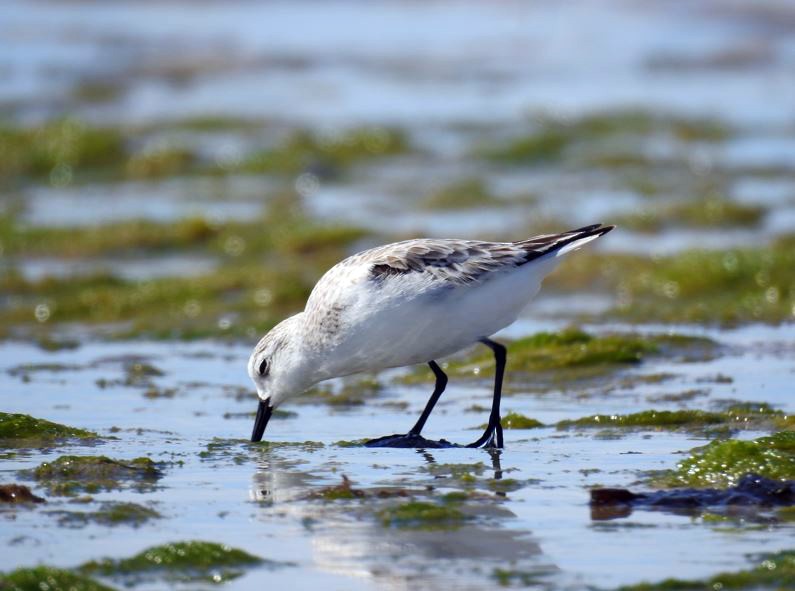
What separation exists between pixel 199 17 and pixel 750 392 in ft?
85.0

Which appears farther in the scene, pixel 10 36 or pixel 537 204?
pixel 10 36

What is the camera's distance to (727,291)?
1229cm

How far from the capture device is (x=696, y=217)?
15039 mm

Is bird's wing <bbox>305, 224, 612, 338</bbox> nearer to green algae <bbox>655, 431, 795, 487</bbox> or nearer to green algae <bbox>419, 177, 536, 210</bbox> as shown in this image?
green algae <bbox>655, 431, 795, 487</bbox>

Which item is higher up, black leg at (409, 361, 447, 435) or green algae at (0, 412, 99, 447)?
black leg at (409, 361, 447, 435)

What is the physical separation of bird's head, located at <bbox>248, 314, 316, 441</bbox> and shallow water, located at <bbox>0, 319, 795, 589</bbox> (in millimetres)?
204

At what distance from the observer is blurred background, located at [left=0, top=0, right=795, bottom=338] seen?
12.9 metres

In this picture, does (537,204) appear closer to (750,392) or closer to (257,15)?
(750,392)

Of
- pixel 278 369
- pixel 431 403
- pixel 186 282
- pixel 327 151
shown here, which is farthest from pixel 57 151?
pixel 431 403

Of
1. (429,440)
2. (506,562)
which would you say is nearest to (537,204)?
(429,440)

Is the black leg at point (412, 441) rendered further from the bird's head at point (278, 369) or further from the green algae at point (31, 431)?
the green algae at point (31, 431)

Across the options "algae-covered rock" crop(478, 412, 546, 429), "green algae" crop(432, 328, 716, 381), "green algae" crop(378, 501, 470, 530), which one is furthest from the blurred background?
"green algae" crop(378, 501, 470, 530)

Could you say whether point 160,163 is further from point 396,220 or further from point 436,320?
point 436,320

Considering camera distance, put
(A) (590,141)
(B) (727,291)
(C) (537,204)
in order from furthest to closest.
Answer: (A) (590,141)
(C) (537,204)
(B) (727,291)
